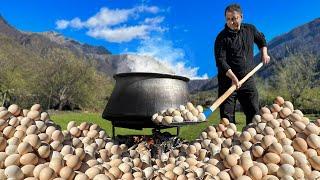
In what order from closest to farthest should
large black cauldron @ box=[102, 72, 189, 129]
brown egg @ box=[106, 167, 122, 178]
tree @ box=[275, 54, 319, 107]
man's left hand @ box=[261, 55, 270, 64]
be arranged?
brown egg @ box=[106, 167, 122, 178] < large black cauldron @ box=[102, 72, 189, 129] < man's left hand @ box=[261, 55, 270, 64] < tree @ box=[275, 54, 319, 107]

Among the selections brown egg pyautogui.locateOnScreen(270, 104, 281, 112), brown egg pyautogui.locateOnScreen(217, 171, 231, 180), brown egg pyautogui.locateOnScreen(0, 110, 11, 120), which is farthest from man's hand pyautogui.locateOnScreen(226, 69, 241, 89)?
brown egg pyautogui.locateOnScreen(0, 110, 11, 120)

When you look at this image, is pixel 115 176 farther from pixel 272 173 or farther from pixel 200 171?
pixel 272 173

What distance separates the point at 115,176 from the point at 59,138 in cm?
71

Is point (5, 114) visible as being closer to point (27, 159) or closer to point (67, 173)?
point (27, 159)

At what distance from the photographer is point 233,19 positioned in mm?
5727

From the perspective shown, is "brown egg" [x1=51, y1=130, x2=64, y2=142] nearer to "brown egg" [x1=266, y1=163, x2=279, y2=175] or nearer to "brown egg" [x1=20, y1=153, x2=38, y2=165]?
"brown egg" [x1=20, y1=153, x2=38, y2=165]

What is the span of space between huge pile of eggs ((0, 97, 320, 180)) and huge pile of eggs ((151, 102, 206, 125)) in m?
0.74

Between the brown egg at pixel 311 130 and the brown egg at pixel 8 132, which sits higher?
the brown egg at pixel 311 130

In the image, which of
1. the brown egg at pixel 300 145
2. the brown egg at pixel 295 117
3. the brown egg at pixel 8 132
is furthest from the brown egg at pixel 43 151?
the brown egg at pixel 295 117

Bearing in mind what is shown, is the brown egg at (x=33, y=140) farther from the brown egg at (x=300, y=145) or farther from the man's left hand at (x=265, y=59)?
the man's left hand at (x=265, y=59)

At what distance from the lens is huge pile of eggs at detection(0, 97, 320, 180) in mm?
2773

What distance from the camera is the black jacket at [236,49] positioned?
599cm

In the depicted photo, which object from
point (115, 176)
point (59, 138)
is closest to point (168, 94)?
point (59, 138)

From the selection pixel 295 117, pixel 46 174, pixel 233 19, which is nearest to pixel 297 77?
pixel 233 19
